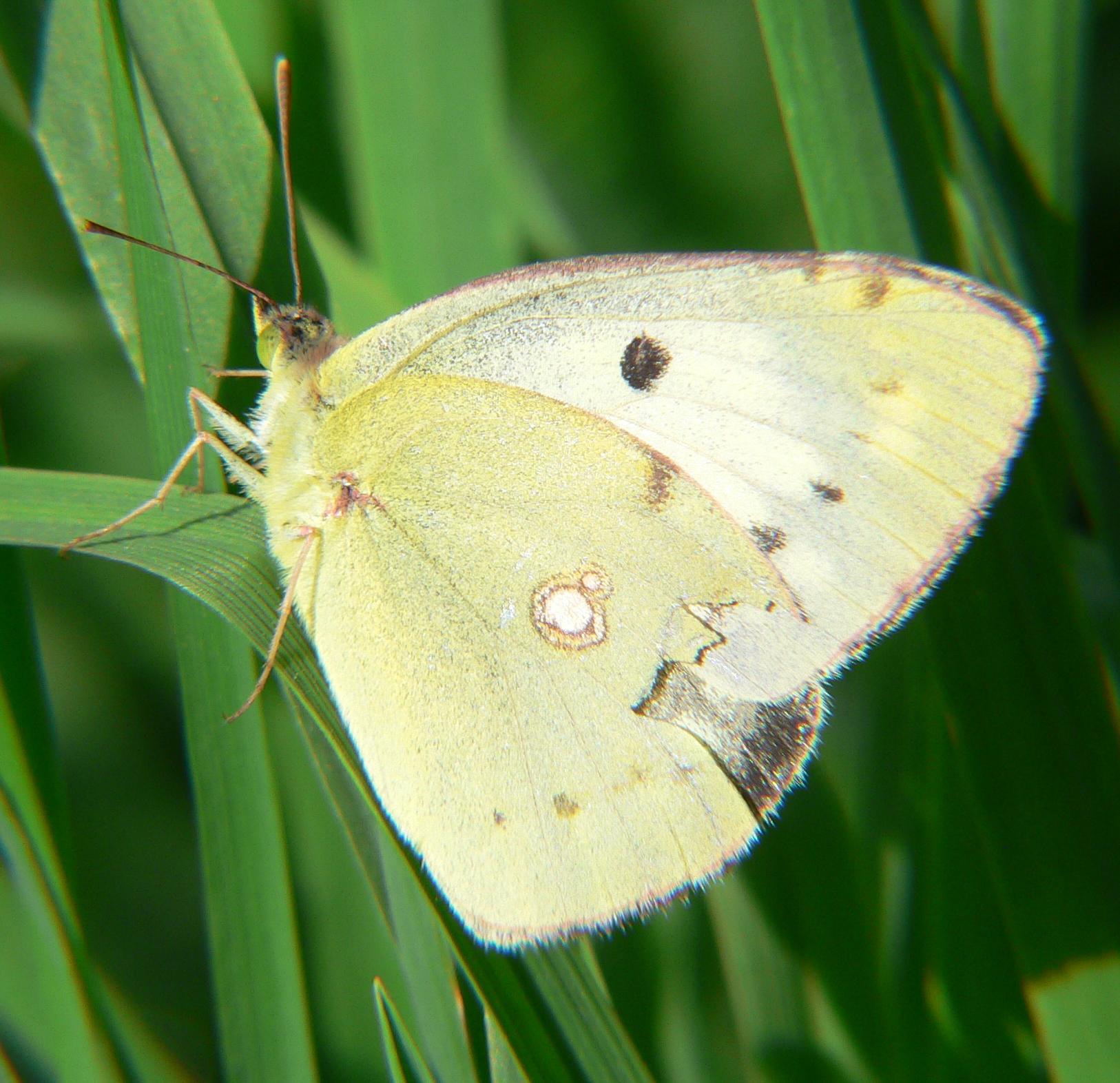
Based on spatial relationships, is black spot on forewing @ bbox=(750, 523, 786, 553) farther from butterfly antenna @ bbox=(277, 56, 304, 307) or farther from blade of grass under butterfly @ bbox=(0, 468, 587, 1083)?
butterfly antenna @ bbox=(277, 56, 304, 307)

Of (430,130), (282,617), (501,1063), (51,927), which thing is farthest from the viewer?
(430,130)

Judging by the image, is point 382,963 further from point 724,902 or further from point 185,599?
point 185,599

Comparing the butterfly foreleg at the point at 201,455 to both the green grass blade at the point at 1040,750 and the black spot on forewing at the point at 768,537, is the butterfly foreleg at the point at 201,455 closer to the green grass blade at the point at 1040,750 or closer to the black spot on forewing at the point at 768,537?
the black spot on forewing at the point at 768,537

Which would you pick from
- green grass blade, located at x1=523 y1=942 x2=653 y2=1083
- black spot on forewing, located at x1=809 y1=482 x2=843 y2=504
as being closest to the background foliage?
green grass blade, located at x1=523 y1=942 x2=653 y2=1083

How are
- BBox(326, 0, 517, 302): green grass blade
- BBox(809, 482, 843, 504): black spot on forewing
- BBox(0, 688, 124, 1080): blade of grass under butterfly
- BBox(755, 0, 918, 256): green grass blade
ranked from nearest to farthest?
BBox(0, 688, 124, 1080): blade of grass under butterfly → BBox(755, 0, 918, 256): green grass blade → BBox(809, 482, 843, 504): black spot on forewing → BBox(326, 0, 517, 302): green grass blade

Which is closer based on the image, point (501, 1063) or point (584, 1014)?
point (501, 1063)

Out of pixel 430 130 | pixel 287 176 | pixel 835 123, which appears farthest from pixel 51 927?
pixel 835 123

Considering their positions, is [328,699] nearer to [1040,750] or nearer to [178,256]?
[178,256]
